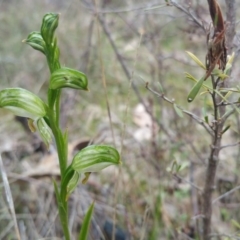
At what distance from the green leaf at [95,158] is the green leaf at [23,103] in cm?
10

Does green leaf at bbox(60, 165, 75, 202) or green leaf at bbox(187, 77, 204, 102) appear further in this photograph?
green leaf at bbox(60, 165, 75, 202)

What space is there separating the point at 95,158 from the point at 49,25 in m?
0.25

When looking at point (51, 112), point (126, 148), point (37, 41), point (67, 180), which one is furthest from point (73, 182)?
point (126, 148)

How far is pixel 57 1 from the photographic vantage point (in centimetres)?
391

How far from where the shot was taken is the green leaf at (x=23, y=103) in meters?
0.84

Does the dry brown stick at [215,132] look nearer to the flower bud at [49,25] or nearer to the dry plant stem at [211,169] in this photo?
the dry plant stem at [211,169]

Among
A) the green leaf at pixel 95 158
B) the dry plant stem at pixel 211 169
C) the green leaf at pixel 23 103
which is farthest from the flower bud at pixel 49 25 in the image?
the dry plant stem at pixel 211 169

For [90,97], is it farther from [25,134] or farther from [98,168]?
[98,168]

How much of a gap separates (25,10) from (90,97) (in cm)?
107

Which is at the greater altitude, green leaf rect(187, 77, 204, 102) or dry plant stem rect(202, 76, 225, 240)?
green leaf rect(187, 77, 204, 102)

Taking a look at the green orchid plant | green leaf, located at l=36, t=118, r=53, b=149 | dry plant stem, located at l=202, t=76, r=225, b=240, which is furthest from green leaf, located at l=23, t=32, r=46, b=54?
dry plant stem, located at l=202, t=76, r=225, b=240

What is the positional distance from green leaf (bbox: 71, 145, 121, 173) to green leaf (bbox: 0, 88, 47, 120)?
10 centimetres

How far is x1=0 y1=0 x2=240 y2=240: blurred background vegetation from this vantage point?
1453 mm

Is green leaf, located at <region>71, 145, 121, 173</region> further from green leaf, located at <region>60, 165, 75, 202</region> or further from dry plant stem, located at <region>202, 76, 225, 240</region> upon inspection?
dry plant stem, located at <region>202, 76, 225, 240</region>
